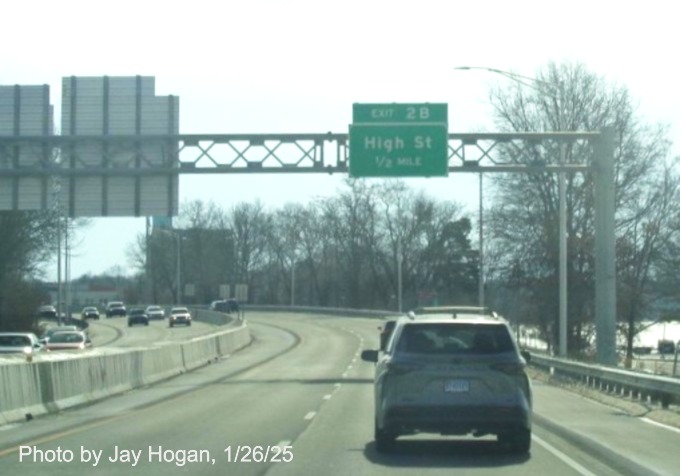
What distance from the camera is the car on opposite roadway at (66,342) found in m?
46.5

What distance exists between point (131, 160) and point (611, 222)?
1461 cm

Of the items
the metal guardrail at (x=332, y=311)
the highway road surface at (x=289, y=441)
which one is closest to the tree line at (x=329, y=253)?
the metal guardrail at (x=332, y=311)

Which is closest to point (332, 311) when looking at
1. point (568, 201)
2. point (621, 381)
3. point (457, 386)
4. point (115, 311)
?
point (115, 311)

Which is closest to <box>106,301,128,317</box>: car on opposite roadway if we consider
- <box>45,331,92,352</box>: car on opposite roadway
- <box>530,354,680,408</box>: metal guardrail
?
<box>45,331,92,352</box>: car on opposite roadway

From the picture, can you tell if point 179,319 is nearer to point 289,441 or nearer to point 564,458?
point 289,441

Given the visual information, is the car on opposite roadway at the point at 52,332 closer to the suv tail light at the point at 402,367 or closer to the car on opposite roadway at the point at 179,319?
→ the car on opposite roadway at the point at 179,319

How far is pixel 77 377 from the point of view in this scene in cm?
2577

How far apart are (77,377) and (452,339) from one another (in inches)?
492

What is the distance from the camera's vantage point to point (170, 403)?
85.1ft

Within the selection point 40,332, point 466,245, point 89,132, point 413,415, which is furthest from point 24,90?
point 466,245

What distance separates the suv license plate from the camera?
49.3ft

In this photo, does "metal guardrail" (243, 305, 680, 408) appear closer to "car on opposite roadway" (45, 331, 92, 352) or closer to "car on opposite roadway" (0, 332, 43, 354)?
"car on opposite roadway" (0, 332, 43, 354)

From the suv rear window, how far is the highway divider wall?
8.35 metres

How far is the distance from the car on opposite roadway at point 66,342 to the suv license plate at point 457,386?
109 feet
